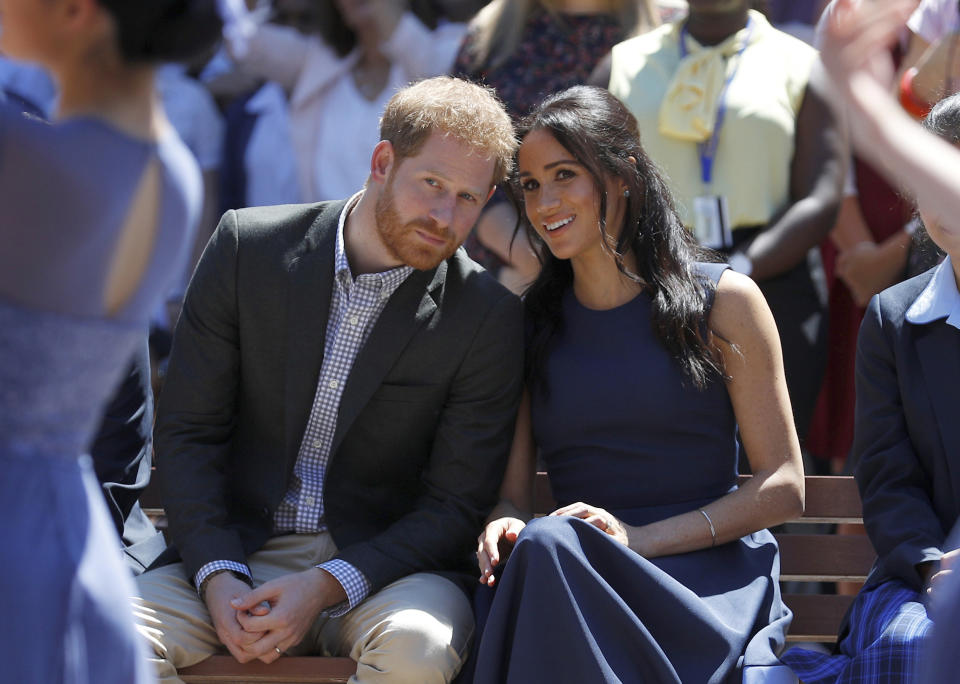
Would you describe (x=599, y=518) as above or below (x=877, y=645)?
above

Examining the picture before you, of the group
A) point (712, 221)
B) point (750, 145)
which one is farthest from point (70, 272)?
point (750, 145)

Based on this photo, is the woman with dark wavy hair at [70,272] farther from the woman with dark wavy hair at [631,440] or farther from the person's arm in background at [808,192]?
the person's arm in background at [808,192]

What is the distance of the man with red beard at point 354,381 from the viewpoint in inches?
129

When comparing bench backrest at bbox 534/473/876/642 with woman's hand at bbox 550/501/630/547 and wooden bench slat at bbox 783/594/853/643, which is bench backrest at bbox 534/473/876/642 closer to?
wooden bench slat at bbox 783/594/853/643

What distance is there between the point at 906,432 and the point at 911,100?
1.37 meters

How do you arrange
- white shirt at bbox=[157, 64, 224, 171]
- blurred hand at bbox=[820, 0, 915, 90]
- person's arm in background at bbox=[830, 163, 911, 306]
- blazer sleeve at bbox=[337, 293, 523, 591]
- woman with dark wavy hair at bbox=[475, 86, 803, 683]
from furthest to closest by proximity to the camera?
white shirt at bbox=[157, 64, 224, 171] → person's arm in background at bbox=[830, 163, 911, 306] → blazer sleeve at bbox=[337, 293, 523, 591] → woman with dark wavy hair at bbox=[475, 86, 803, 683] → blurred hand at bbox=[820, 0, 915, 90]

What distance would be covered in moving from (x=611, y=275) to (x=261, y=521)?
1122mm

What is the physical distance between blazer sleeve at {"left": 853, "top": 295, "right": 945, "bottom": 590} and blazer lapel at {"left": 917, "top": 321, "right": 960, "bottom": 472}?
0.06 meters

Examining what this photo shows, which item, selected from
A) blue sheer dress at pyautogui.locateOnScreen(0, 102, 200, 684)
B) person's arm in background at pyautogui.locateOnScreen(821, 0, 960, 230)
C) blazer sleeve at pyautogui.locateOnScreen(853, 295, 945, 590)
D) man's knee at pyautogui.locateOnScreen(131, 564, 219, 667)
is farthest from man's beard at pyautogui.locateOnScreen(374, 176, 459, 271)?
person's arm in background at pyautogui.locateOnScreen(821, 0, 960, 230)

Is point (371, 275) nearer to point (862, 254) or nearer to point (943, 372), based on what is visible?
point (943, 372)

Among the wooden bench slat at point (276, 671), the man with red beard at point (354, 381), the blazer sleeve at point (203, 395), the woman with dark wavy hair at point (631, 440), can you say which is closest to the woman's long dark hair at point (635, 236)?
the woman with dark wavy hair at point (631, 440)

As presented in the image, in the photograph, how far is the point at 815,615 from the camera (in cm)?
349

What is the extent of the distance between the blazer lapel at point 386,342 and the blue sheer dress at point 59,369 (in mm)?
1438

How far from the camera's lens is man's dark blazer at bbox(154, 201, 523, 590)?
329 centimetres
